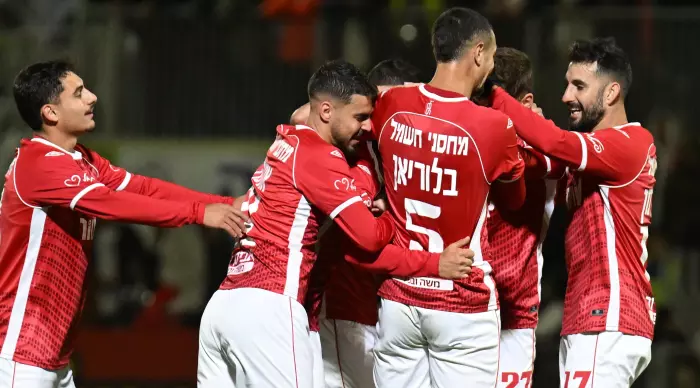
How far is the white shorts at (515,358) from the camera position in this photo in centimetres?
565

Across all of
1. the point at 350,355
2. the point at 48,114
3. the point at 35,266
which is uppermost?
the point at 48,114

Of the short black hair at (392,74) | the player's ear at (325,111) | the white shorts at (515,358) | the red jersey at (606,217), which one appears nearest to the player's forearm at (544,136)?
the red jersey at (606,217)

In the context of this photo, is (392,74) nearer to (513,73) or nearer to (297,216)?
(513,73)

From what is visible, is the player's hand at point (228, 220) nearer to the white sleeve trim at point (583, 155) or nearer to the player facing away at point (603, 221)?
the player facing away at point (603, 221)

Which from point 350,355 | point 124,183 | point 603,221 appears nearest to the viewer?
point 603,221

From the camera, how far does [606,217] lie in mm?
5191

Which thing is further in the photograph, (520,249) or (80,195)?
(520,249)

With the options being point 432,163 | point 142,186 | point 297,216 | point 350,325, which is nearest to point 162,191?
point 142,186

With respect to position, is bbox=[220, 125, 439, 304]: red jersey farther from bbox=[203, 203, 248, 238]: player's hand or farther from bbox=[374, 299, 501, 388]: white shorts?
bbox=[374, 299, 501, 388]: white shorts

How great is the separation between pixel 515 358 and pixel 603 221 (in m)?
0.94

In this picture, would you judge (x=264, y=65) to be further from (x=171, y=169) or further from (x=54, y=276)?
(x=54, y=276)

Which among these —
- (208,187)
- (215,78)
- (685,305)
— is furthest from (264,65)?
(685,305)

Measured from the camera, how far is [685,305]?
364 inches

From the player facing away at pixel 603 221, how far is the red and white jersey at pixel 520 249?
263mm
